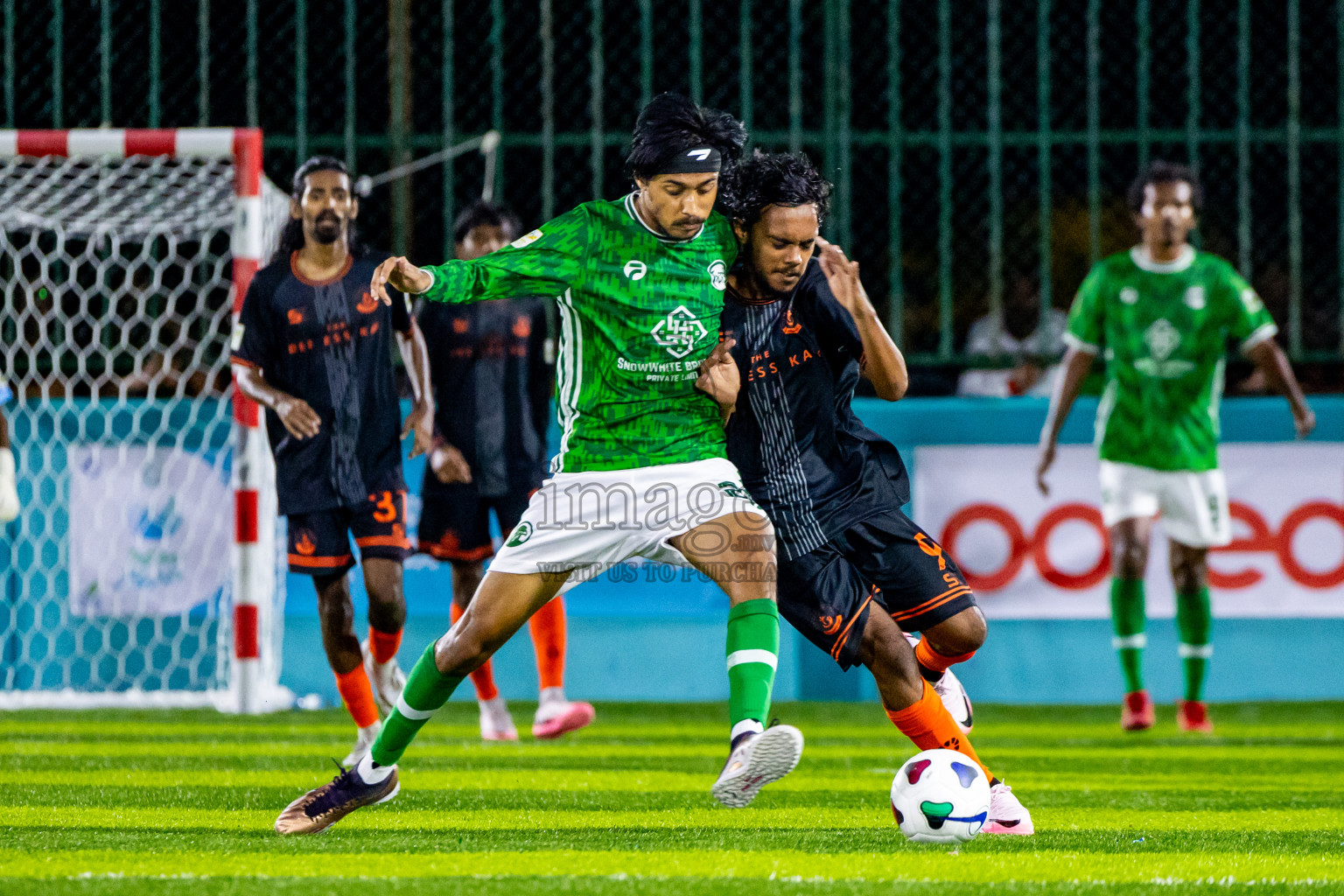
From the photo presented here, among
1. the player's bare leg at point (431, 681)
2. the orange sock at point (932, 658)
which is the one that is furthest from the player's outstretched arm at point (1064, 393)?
the player's bare leg at point (431, 681)

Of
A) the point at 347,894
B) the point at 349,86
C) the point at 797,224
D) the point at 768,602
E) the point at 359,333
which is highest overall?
the point at 349,86

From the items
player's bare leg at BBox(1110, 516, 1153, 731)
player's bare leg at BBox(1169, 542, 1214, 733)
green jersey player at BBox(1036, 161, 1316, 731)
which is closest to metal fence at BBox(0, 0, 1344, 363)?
green jersey player at BBox(1036, 161, 1316, 731)

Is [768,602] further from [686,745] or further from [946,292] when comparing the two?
[946,292]

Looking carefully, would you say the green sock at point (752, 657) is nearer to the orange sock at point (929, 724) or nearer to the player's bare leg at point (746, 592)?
the player's bare leg at point (746, 592)

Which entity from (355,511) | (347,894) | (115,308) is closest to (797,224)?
(347,894)

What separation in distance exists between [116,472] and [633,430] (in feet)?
17.2

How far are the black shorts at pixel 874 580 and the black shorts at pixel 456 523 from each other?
9.35ft

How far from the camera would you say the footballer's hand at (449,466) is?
6953 millimetres

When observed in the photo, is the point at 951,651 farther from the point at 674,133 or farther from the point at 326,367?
the point at 326,367

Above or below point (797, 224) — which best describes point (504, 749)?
below

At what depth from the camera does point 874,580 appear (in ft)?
14.3

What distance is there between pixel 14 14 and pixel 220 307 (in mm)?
1860

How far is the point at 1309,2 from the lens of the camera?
9445 millimetres

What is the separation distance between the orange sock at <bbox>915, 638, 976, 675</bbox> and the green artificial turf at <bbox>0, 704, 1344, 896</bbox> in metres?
0.41
